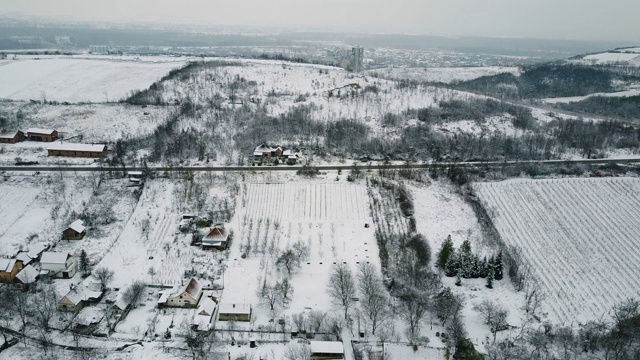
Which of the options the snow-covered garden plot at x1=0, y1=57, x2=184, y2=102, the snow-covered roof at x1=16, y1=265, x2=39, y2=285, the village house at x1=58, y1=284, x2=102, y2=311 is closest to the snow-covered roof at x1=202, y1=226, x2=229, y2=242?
the village house at x1=58, y1=284, x2=102, y2=311

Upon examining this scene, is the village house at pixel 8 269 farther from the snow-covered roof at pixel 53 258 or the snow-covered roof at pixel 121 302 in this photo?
the snow-covered roof at pixel 121 302

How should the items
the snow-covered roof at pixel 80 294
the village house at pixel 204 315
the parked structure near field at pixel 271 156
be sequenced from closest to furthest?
1. the village house at pixel 204 315
2. the snow-covered roof at pixel 80 294
3. the parked structure near field at pixel 271 156

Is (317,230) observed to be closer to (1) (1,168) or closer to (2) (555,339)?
(2) (555,339)

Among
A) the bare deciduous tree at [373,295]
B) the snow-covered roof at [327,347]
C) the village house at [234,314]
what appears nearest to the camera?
the snow-covered roof at [327,347]

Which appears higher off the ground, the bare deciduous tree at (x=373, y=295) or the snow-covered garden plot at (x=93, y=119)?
the snow-covered garden plot at (x=93, y=119)

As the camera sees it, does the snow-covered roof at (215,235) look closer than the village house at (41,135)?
Yes

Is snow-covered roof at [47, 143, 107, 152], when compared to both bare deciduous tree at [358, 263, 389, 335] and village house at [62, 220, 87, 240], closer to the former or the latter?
village house at [62, 220, 87, 240]

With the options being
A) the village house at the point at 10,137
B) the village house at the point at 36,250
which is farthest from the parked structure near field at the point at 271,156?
the village house at the point at 10,137
